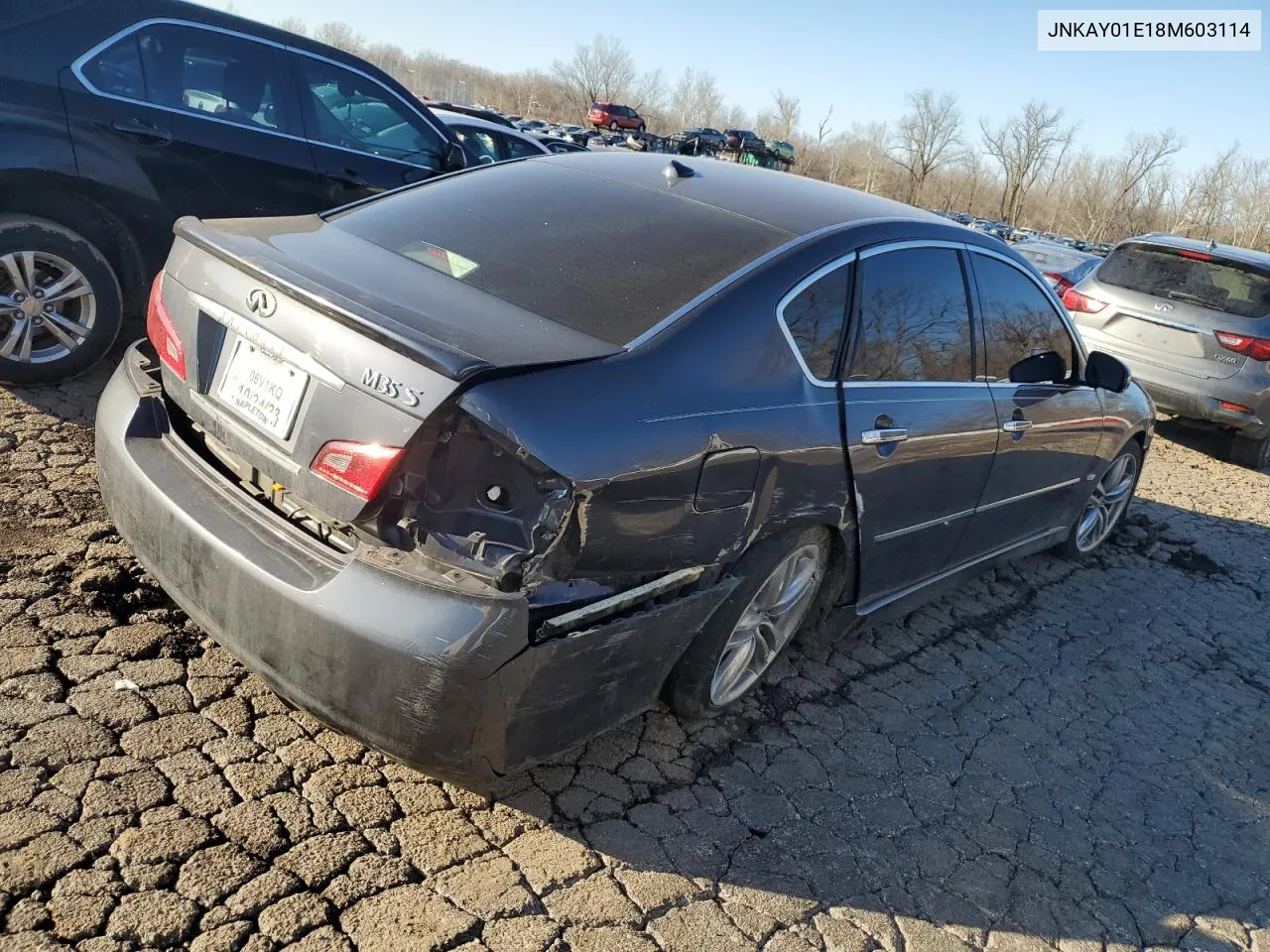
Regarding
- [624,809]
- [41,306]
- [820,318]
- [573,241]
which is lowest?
[624,809]

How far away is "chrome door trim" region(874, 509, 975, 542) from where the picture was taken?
3.45m

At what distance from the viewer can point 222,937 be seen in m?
2.09

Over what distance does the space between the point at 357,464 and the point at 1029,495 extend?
3.26 metres

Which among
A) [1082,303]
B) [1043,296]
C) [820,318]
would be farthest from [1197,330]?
[820,318]

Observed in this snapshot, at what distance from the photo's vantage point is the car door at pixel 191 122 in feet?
14.9

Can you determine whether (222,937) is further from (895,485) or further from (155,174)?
(155,174)

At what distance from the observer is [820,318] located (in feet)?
10.0

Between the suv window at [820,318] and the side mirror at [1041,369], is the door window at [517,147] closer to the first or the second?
the side mirror at [1041,369]

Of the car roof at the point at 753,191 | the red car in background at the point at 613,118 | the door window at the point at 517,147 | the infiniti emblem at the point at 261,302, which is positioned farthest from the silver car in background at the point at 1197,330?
the red car in background at the point at 613,118

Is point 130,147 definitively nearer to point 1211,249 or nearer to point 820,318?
point 820,318

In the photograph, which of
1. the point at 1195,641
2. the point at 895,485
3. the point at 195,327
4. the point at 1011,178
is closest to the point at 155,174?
the point at 195,327

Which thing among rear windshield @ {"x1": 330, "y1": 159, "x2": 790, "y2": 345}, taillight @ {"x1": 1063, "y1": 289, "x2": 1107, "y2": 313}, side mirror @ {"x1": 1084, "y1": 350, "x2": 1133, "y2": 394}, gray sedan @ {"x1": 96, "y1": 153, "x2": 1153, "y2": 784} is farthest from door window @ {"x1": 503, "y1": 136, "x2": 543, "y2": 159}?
side mirror @ {"x1": 1084, "y1": 350, "x2": 1133, "y2": 394}

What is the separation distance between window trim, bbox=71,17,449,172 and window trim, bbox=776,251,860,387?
3444 millimetres

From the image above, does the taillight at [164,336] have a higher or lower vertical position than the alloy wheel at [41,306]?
higher
